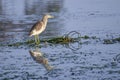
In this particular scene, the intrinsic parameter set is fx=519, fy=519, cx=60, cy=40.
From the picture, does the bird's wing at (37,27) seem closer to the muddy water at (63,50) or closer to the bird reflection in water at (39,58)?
the muddy water at (63,50)

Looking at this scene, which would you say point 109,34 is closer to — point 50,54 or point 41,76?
point 50,54

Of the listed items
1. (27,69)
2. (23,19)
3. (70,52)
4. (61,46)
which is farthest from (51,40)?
(23,19)

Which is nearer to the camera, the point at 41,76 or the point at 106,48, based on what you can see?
the point at 41,76

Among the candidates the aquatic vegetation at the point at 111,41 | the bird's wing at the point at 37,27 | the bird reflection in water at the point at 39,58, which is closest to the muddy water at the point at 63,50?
the bird reflection in water at the point at 39,58

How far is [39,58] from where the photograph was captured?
41.4 feet

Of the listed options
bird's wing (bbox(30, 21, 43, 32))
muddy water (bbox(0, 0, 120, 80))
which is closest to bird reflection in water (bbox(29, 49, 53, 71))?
muddy water (bbox(0, 0, 120, 80))

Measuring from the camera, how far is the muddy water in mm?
10844

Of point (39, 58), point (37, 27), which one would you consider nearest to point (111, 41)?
point (37, 27)

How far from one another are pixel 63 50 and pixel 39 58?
1.13m

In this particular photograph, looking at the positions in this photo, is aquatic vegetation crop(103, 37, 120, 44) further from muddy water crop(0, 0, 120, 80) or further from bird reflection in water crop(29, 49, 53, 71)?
bird reflection in water crop(29, 49, 53, 71)

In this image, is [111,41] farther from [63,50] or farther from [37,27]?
[37,27]

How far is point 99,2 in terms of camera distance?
87.2ft

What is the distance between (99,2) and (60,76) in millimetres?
16367

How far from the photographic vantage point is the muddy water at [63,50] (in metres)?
10.8
